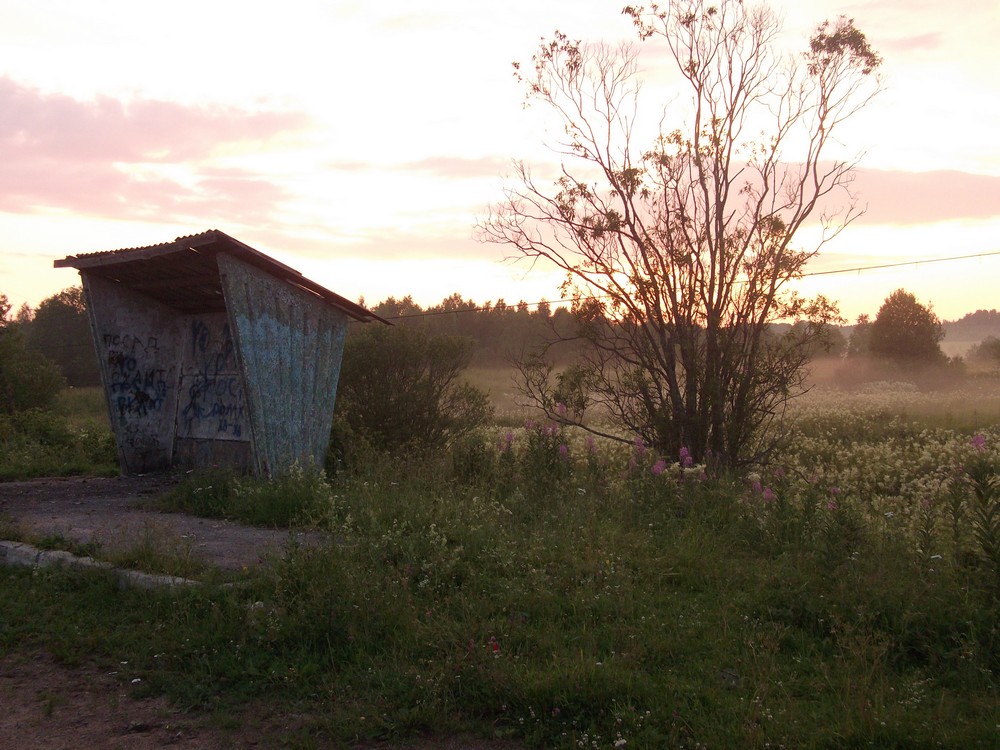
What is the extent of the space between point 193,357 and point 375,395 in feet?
10.2

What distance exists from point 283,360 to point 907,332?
136ft

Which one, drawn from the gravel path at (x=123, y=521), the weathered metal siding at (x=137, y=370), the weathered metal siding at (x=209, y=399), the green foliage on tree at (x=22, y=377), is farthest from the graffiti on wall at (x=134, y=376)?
the green foliage on tree at (x=22, y=377)

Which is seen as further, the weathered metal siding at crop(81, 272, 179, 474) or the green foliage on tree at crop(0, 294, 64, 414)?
the green foliage on tree at crop(0, 294, 64, 414)

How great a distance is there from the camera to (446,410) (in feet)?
44.0

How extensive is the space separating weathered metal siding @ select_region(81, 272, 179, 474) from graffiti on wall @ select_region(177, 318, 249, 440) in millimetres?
296

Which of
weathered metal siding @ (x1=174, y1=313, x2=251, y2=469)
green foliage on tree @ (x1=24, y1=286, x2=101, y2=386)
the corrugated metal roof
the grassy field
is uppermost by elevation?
green foliage on tree @ (x1=24, y1=286, x2=101, y2=386)

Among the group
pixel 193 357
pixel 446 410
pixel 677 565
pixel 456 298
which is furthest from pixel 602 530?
pixel 456 298

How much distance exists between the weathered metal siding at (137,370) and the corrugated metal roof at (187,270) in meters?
0.30

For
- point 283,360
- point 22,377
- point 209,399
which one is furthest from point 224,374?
point 22,377

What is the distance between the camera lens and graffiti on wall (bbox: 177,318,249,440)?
1253cm

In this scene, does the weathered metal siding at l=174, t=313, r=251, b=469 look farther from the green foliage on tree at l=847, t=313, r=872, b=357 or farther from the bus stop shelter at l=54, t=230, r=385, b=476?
the green foliage on tree at l=847, t=313, r=872, b=357

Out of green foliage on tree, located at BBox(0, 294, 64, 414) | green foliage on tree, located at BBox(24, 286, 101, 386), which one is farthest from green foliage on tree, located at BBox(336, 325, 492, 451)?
green foliage on tree, located at BBox(24, 286, 101, 386)

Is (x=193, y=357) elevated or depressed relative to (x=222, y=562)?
elevated

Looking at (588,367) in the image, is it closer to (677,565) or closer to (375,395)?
(375,395)
